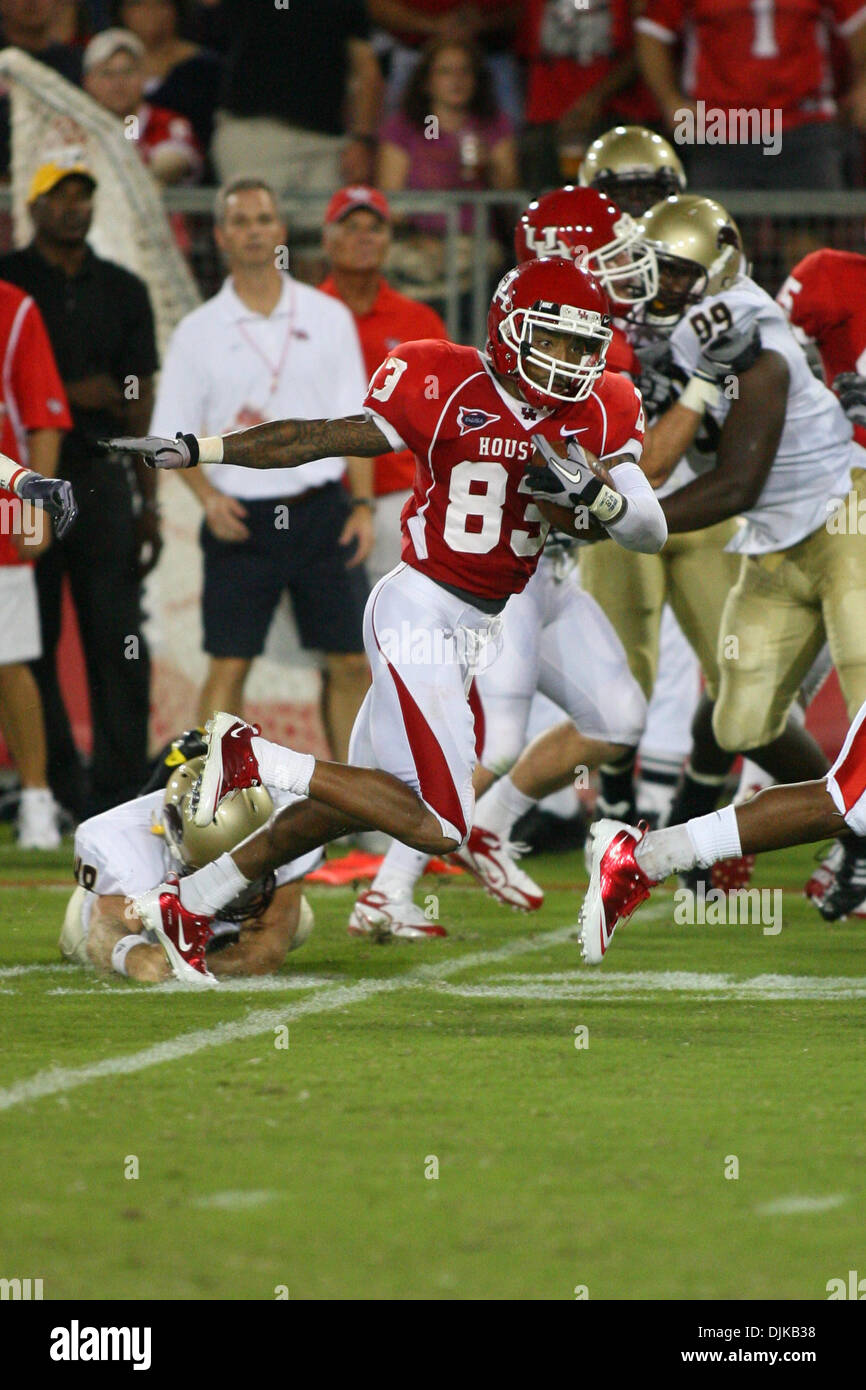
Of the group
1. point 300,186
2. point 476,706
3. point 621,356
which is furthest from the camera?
point 300,186

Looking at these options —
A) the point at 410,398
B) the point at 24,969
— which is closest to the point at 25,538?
the point at 24,969

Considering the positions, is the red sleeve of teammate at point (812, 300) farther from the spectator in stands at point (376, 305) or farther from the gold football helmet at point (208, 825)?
the gold football helmet at point (208, 825)

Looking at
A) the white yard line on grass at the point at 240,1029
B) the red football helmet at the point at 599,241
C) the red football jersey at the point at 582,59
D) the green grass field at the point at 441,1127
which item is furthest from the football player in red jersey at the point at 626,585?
the red football jersey at the point at 582,59

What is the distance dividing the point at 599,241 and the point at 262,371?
2084 mm

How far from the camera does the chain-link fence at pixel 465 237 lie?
29.2 feet

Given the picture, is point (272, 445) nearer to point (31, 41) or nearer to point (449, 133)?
point (449, 133)

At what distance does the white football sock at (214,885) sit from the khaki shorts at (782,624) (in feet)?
6.23

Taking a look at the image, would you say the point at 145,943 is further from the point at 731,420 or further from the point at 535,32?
the point at 535,32

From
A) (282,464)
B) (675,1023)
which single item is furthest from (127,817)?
(675,1023)

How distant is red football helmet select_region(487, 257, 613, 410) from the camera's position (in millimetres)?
4848

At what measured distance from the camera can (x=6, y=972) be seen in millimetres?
5328

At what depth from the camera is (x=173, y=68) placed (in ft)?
33.0

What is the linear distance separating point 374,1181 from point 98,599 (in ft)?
16.8

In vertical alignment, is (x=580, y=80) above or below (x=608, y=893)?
above
